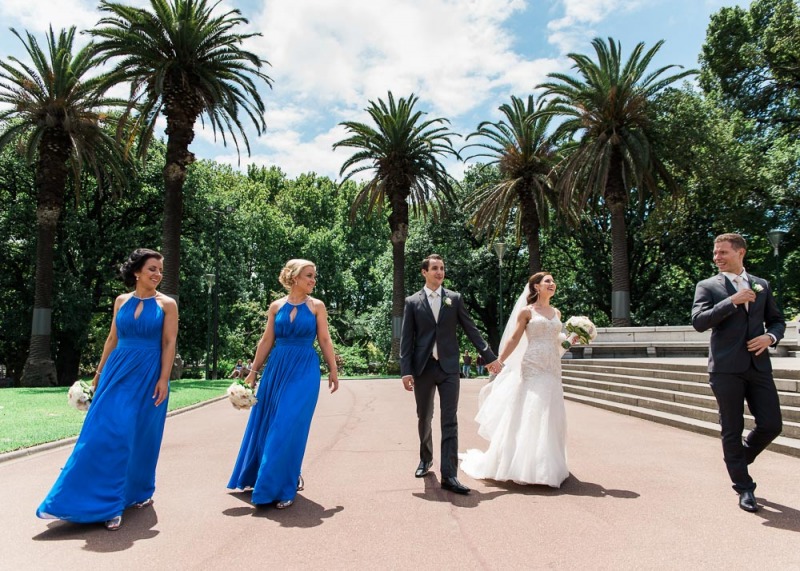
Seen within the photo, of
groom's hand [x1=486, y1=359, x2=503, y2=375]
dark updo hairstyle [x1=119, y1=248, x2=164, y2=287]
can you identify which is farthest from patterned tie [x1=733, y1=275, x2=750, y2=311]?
dark updo hairstyle [x1=119, y1=248, x2=164, y2=287]

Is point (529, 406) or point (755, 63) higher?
point (755, 63)

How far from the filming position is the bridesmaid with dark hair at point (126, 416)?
4.15 metres

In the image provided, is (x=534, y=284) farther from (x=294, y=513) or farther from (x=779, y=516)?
(x=294, y=513)

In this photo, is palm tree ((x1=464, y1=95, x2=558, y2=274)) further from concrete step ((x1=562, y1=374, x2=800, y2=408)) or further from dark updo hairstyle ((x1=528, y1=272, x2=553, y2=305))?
dark updo hairstyle ((x1=528, y1=272, x2=553, y2=305))

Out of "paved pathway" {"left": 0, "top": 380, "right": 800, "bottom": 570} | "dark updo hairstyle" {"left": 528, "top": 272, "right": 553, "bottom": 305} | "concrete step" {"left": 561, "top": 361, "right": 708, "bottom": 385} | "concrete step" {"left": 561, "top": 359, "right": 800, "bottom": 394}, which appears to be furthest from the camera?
"concrete step" {"left": 561, "top": 361, "right": 708, "bottom": 385}

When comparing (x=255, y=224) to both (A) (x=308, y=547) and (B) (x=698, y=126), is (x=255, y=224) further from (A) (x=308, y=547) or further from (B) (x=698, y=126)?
(A) (x=308, y=547)

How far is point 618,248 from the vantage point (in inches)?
945

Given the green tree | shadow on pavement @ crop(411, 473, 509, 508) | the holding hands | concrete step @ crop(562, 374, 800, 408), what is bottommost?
shadow on pavement @ crop(411, 473, 509, 508)

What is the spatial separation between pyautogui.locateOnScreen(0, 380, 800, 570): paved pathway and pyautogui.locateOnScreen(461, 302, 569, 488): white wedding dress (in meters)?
0.19

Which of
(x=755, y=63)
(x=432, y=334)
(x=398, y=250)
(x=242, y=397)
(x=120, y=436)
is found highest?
(x=755, y=63)

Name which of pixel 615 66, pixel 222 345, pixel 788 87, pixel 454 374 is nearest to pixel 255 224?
pixel 222 345

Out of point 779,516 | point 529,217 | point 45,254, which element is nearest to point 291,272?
point 779,516

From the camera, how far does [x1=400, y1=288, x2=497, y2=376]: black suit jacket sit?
5535 mm

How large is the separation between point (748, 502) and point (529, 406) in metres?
1.96
